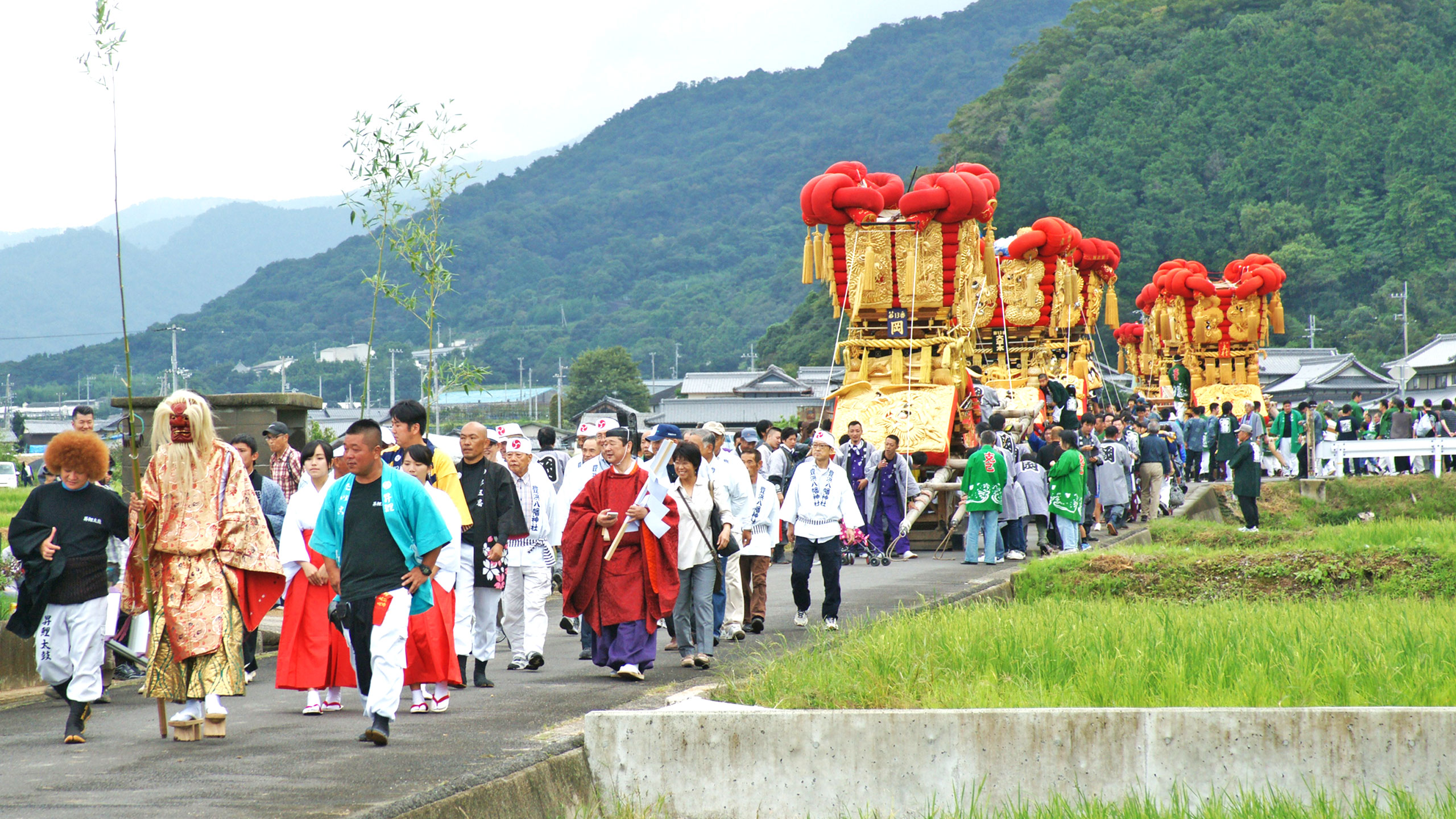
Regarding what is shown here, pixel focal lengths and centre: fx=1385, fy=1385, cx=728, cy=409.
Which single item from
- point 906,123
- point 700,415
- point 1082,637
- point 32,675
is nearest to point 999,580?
point 1082,637

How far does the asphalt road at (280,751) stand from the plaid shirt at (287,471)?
1.47 metres

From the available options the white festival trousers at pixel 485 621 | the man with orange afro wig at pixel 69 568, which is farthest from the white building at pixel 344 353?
the man with orange afro wig at pixel 69 568

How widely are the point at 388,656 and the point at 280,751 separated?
2.22 ft

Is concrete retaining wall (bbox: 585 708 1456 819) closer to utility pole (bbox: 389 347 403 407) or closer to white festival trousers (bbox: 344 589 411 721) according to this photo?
white festival trousers (bbox: 344 589 411 721)

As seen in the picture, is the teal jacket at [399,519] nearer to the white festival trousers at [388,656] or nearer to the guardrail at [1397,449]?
the white festival trousers at [388,656]

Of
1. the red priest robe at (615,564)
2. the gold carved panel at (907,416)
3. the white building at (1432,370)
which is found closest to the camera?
the red priest robe at (615,564)

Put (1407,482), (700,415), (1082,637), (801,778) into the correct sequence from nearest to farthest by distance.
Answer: (801,778) < (1082,637) < (1407,482) < (700,415)

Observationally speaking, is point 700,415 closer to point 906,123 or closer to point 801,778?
point 801,778

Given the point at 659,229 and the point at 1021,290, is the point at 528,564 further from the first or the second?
the point at 659,229

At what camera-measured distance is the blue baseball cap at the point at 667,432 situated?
983 centimetres

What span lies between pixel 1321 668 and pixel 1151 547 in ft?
25.1

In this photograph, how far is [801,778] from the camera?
20.4ft

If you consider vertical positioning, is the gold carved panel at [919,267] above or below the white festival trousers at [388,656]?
above

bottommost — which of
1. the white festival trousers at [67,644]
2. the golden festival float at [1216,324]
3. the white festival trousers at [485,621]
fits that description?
the white festival trousers at [485,621]
